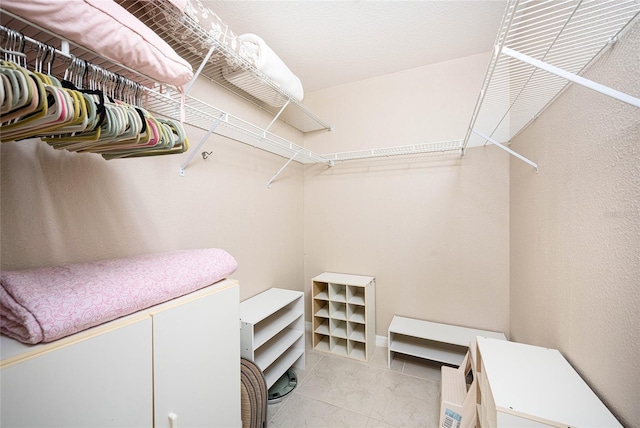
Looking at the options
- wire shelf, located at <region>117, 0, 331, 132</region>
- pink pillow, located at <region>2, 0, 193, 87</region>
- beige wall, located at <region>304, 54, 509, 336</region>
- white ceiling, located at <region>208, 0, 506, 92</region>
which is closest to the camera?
pink pillow, located at <region>2, 0, 193, 87</region>

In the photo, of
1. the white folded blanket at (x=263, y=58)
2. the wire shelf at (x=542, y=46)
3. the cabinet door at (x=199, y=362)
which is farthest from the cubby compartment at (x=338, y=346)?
the white folded blanket at (x=263, y=58)

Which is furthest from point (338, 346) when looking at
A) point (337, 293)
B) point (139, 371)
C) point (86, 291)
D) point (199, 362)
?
point (86, 291)

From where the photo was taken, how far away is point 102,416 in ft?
2.41

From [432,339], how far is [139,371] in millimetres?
1964

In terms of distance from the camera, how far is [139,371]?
83 cm

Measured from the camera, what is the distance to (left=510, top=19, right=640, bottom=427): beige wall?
0.79m

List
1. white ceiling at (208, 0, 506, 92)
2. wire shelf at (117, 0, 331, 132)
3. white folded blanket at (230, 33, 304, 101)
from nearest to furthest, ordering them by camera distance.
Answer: wire shelf at (117, 0, 331, 132) → white folded blanket at (230, 33, 304, 101) → white ceiling at (208, 0, 506, 92)

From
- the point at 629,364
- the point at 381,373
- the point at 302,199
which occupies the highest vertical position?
the point at 302,199

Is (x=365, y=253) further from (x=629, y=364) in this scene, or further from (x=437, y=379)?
(x=629, y=364)

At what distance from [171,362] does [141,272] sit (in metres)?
0.37

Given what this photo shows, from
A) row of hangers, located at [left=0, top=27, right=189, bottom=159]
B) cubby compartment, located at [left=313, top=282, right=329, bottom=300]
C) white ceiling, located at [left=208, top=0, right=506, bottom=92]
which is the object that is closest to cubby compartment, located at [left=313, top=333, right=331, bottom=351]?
cubby compartment, located at [left=313, top=282, right=329, bottom=300]

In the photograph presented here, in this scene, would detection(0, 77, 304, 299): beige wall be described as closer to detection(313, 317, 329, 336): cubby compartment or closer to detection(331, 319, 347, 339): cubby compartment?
detection(313, 317, 329, 336): cubby compartment

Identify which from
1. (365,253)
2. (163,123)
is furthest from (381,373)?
(163,123)

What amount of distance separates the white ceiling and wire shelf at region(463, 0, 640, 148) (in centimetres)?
50
